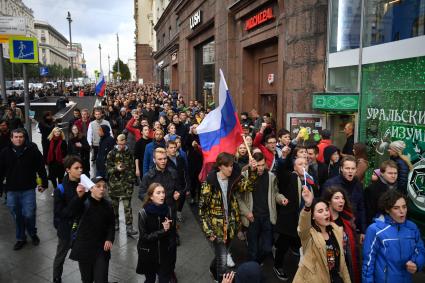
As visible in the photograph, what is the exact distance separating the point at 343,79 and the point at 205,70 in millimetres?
13173

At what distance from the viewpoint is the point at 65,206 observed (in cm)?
436

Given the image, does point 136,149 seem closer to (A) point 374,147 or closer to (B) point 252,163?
(B) point 252,163

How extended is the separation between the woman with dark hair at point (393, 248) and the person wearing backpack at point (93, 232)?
2.69 meters

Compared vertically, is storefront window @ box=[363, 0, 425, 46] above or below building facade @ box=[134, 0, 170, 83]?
below

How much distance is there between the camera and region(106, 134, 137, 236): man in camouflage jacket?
20.9 feet

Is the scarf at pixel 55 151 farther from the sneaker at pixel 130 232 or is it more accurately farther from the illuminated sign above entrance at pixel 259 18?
the illuminated sign above entrance at pixel 259 18

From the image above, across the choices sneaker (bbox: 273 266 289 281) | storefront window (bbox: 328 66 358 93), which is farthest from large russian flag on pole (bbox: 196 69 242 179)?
storefront window (bbox: 328 66 358 93)

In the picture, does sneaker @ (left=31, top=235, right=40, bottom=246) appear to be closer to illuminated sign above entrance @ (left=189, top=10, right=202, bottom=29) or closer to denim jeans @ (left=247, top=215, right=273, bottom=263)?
denim jeans @ (left=247, top=215, right=273, bottom=263)

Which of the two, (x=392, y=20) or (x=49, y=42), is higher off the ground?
(x=49, y=42)

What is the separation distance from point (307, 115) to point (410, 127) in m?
2.76

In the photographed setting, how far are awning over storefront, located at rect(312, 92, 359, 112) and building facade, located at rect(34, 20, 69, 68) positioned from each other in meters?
126

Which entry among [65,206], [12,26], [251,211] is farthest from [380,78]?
[12,26]

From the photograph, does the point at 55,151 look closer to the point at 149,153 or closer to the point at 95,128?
the point at 95,128

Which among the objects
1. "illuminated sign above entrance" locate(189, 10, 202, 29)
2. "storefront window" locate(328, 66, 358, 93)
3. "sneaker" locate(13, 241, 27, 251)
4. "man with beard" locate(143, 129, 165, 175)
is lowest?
"sneaker" locate(13, 241, 27, 251)
